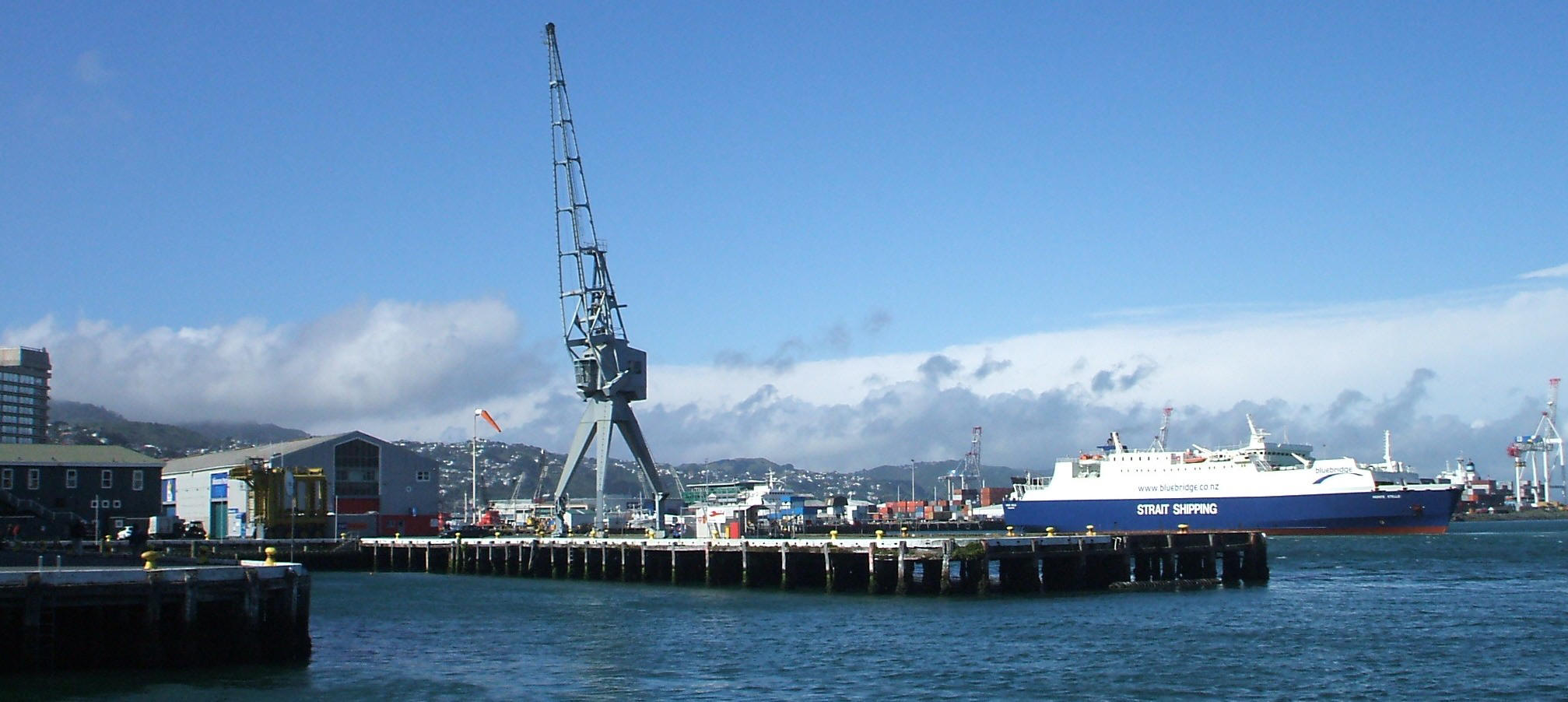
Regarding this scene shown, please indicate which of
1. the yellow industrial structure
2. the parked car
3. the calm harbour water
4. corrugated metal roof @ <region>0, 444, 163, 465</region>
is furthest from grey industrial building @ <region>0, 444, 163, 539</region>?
the calm harbour water

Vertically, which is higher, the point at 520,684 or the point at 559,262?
the point at 559,262

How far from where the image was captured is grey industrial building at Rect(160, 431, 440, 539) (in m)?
84.9

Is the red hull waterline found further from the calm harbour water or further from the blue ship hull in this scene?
the calm harbour water

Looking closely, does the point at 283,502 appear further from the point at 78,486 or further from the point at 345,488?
the point at 78,486

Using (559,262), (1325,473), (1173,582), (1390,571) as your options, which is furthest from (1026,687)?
(1325,473)

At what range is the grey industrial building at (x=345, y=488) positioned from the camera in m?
84.9

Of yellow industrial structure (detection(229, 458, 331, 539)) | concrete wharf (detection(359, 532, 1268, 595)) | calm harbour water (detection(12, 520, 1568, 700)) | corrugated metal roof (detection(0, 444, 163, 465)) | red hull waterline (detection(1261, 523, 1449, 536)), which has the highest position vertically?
corrugated metal roof (detection(0, 444, 163, 465))

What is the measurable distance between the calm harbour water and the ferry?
50529 millimetres

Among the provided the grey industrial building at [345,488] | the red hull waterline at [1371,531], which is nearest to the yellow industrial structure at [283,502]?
the grey industrial building at [345,488]

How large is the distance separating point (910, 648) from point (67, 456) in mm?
53606

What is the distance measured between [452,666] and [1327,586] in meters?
33.3

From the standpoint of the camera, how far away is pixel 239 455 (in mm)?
94938

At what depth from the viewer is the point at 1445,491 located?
99.7m

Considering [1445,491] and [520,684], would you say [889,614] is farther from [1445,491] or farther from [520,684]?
[1445,491]
